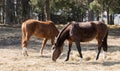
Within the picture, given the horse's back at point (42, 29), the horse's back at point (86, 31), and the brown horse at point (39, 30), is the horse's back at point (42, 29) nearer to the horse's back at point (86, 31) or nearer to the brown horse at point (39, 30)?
the brown horse at point (39, 30)

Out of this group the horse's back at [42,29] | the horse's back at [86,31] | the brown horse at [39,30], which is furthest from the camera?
the horse's back at [42,29]

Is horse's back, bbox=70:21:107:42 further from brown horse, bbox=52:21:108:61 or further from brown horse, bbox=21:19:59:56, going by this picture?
brown horse, bbox=21:19:59:56

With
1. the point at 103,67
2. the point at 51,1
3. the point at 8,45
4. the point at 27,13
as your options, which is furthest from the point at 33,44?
the point at 27,13

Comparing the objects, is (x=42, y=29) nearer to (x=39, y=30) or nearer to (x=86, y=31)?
(x=39, y=30)

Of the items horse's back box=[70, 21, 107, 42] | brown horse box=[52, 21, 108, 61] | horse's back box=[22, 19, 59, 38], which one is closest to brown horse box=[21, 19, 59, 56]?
horse's back box=[22, 19, 59, 38]

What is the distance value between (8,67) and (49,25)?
3.82 metres

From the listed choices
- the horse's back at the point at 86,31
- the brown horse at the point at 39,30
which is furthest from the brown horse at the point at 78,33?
the brown horse at the point at 39,30

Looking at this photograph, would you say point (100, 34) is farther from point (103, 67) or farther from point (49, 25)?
point (49, 25)

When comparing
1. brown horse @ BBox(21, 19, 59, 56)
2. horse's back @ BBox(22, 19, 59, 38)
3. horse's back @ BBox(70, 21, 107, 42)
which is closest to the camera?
horse's back @ BBox(70, 21, 107, 42)

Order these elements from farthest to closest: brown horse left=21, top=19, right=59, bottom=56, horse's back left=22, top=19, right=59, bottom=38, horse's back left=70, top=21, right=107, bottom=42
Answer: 1. horse's back left=22, top=19, right=59, bottom=38
2. brown horse left=21, top=19, right=59, bottom=56
3. horse's back left=70, top=21, right=107, bottom=42

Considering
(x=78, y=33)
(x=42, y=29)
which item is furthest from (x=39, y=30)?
(x=78, y=33)

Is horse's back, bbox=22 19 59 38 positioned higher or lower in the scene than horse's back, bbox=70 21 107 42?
lower

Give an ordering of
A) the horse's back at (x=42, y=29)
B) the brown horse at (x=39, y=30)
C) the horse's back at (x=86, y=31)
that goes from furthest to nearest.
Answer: the horse's back at (x=42, y=29) → the brown horse at (x=39, y=30) → the horse's back at (x=86, y=31)

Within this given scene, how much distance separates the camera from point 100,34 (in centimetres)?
1117
